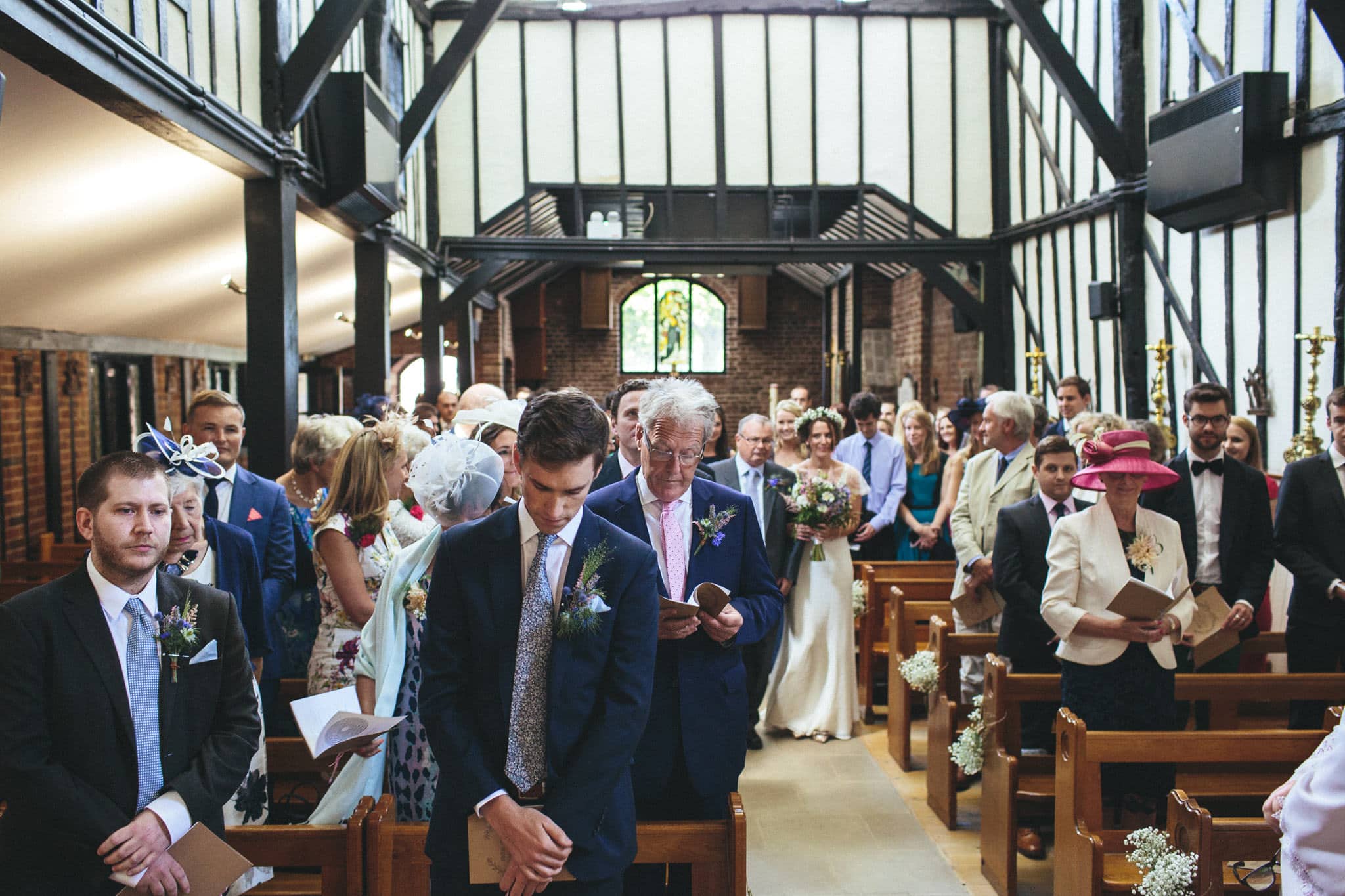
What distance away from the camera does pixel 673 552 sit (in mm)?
2697

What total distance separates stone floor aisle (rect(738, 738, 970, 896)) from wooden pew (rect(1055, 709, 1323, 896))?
636mm

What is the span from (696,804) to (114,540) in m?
1.43

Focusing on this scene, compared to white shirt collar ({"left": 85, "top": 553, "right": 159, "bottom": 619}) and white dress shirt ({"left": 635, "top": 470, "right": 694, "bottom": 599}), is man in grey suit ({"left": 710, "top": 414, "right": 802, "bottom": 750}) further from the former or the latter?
white shirt collar ({"left": 85, "top": 553, "right": 159, "bottom": 619})

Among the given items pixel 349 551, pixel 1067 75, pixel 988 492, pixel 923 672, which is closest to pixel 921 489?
pixel 988 492

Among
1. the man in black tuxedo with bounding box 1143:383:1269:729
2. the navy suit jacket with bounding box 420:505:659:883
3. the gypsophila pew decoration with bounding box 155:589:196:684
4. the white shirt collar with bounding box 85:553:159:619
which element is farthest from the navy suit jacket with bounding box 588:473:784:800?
the man in black tuxedo with bounding box 1143:383:1269:729

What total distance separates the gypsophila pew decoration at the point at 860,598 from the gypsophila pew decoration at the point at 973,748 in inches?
74.6

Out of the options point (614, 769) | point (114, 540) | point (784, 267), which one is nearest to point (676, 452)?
point (614, 769)

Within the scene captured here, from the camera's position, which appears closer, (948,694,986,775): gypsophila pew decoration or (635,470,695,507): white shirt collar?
(635,470,695,507): white shirt collar

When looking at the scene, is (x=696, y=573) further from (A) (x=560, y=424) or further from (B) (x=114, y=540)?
(B) (x=114, y=540)

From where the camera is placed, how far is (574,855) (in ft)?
6.10

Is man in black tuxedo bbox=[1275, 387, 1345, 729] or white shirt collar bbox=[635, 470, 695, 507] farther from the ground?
white shirt collar bbox=[635, 470, 695, 507]

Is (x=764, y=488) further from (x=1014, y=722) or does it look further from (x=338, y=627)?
(x=338, y=627)

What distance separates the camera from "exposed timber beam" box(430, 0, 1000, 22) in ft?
35.1

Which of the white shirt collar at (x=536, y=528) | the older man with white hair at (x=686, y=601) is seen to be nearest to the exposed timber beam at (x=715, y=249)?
the older man with white hair at (x=686, y=601)
